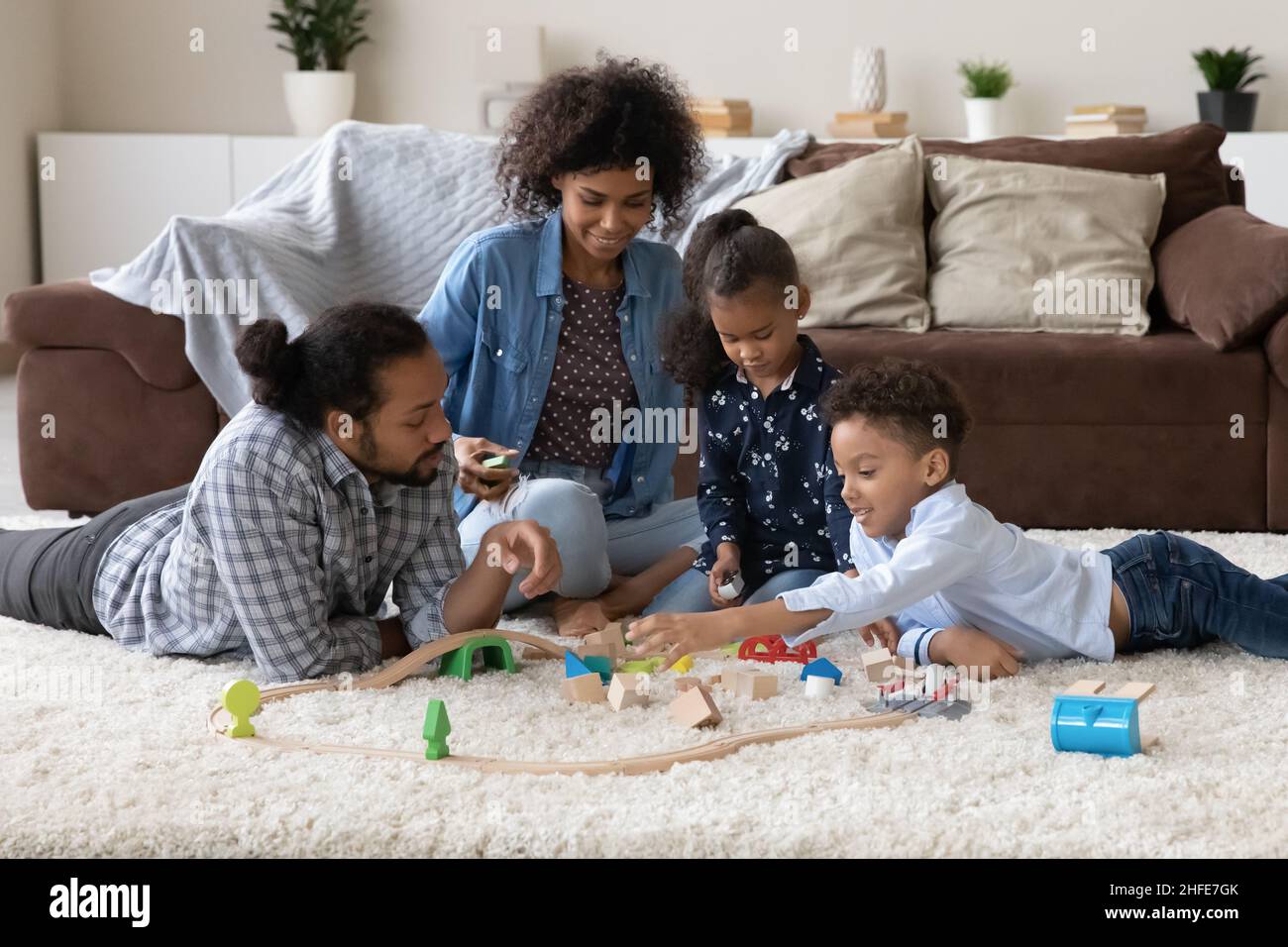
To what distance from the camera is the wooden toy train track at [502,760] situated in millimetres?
1542

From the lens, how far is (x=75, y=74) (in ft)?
18.2

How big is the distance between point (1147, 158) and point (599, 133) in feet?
6.40

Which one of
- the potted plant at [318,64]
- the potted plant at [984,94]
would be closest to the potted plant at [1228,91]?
the potted plant at [984,94]

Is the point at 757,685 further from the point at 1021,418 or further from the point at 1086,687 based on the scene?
the point at 1021,418

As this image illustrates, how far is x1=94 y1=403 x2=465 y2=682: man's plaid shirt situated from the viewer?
183 cm

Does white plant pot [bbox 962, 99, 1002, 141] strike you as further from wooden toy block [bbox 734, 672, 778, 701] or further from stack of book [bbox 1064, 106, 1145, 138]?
wooden toy block [bbox 734, 672, 778, 701]

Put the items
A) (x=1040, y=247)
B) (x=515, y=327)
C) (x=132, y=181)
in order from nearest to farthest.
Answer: (x=515, y=327) → (x=1040, y=247) → (x=132, y=181)

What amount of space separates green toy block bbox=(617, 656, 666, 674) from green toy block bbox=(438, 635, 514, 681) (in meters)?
0.16

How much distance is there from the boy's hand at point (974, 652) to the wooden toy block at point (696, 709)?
1.33 feet

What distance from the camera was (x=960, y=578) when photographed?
6.28 feet

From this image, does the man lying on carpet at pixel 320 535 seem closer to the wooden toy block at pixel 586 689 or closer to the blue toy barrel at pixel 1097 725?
the wooden toy block at pixel 586 689

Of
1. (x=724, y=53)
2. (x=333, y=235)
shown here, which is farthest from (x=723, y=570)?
(x=724, y=53)

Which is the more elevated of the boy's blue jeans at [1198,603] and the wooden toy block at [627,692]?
the boy's blue jeans at [1198,603]

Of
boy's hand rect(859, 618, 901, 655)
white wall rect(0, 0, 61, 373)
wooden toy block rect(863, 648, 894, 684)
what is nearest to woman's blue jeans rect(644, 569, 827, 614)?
boy's hand rect(859, 618, 901, 655)
